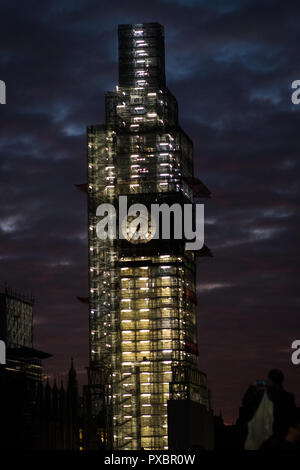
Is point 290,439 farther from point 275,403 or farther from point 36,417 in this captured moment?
point 36,417

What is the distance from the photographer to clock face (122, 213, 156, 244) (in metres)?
127

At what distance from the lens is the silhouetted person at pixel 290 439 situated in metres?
14.9

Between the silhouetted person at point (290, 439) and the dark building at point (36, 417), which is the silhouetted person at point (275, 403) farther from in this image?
the dark building at point (36, 417)

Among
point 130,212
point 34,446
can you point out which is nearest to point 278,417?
point 34,446

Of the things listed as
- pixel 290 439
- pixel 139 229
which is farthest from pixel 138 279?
pixel 290 439

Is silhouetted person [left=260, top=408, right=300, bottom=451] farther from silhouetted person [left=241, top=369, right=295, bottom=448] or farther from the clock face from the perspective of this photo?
the clock face

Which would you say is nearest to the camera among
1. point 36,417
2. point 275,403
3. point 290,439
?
point 290,439

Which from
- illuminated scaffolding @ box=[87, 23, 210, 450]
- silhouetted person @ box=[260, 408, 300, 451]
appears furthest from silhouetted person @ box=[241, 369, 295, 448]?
illuminated scaffolding @ box=[87, 23, 210, 450]

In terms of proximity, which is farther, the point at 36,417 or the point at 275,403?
the point at 36,417

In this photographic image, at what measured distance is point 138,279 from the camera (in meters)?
126

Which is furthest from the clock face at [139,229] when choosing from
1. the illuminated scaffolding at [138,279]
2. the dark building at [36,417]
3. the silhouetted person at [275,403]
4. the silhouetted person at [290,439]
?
the silhouetted person at [290,439]

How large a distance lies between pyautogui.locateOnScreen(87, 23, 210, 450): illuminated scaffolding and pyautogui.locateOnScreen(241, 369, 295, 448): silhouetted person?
10248 cm

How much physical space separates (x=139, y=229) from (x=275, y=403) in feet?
367

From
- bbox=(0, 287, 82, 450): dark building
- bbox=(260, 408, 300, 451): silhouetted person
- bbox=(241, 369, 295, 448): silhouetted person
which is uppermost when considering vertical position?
Answer: bbox=(0, 287, 82, 450): dark building
